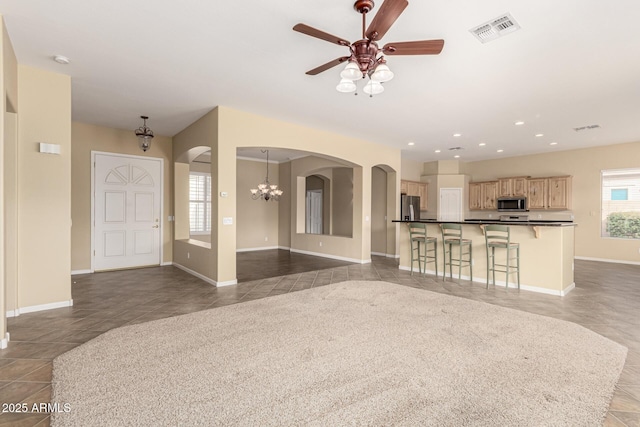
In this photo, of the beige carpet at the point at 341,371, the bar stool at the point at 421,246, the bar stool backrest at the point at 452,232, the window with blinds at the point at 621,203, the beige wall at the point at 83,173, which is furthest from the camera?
the window with blinds at the point at 621,203

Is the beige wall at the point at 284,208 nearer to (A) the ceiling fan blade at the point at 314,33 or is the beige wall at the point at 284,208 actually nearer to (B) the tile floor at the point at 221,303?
(B) the tile floor at the point at 221,303

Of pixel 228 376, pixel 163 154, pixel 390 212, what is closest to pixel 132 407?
pixel 228 376

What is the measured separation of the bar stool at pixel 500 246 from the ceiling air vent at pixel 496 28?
3117 mm

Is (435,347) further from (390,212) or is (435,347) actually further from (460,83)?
(390,212)

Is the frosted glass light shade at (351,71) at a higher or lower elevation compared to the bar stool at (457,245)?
higher

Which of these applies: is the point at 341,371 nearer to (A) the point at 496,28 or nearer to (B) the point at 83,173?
(A) the point at 496,28

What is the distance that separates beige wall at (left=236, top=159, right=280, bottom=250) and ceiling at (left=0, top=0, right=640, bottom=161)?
138 inches

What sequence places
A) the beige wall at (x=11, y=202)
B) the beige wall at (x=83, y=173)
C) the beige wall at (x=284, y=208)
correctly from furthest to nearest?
the beige wall at (x=284, y=208), the beige wall at (x=83, y=173), the beige wall at (x=11, y=202)

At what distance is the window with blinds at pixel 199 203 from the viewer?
342 inches

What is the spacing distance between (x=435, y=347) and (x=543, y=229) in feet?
11.2

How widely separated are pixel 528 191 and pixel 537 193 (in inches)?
8.6

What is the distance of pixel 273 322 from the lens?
3484 mm

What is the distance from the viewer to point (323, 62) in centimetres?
358

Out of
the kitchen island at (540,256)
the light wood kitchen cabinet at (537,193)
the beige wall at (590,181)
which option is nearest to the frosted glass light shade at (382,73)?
the kitchen island at (540,256)
